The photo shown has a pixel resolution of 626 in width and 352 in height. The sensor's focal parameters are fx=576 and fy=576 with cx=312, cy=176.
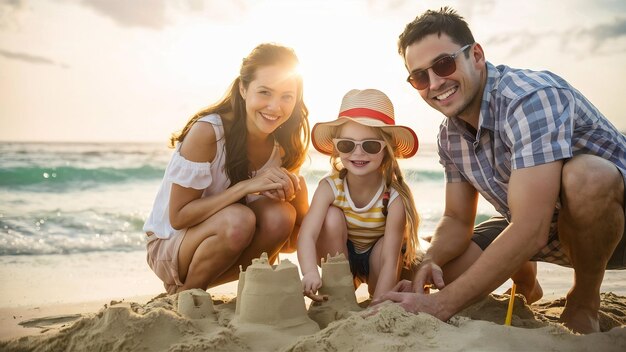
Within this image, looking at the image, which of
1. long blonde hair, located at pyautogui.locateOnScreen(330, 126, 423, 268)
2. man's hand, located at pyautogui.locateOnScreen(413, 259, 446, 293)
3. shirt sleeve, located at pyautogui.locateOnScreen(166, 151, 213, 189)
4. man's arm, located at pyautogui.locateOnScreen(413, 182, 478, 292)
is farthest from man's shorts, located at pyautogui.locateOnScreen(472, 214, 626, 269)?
shirt sleeve, located at pyautogui.locateOnScreen(166, 151, 213, 189)

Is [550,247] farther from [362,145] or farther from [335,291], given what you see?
[335,291]

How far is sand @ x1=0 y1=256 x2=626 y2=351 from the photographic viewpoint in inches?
86.9

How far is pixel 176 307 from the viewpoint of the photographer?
9.29 ft

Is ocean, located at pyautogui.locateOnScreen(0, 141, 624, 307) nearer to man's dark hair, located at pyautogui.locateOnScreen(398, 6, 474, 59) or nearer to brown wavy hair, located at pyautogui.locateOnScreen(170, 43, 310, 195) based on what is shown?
brown wavy hair, located at pyautogui.locateOnScreen(170, 43, 310, 195)

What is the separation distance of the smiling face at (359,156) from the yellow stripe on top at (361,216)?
0.14m

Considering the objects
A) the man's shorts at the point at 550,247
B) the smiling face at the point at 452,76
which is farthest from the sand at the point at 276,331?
the smiling face at the point at 452,76

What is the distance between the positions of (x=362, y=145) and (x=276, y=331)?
1.34 meters

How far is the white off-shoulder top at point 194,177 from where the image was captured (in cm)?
339

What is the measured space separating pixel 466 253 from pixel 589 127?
107 cm

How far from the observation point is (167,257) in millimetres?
3582

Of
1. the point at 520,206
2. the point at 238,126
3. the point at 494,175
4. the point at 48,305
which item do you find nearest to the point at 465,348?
the point at 520,206

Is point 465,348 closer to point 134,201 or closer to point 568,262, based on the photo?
point 568,262

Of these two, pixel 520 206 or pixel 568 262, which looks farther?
pixel 568 262

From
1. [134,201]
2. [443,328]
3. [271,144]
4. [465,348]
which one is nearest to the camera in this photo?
[465,348]
